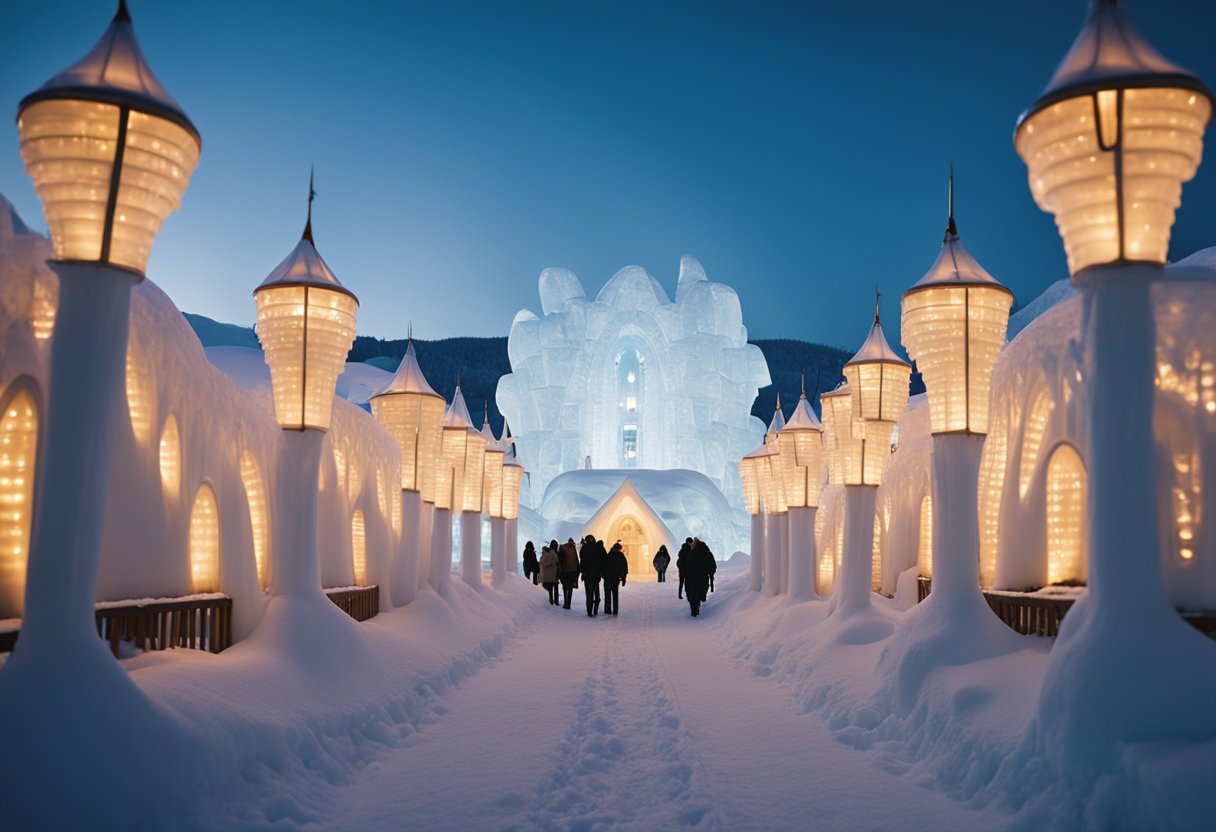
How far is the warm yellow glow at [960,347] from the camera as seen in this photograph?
31.1 ft

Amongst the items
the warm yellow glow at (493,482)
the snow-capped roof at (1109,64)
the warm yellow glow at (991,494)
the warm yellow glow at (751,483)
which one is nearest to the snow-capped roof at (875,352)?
the warm yellow glow at (991,494)

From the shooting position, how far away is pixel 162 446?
9.66 m

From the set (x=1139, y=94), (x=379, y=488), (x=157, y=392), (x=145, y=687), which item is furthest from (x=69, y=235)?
(x=379, y=488)

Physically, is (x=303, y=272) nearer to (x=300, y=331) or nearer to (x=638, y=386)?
(x=300, y=331)

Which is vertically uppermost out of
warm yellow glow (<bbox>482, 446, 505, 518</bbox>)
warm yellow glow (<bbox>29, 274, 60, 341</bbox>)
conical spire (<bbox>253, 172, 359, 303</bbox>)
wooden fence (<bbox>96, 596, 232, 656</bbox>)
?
conical spire (<bbox>253, 172, 359, 303</bbox>)

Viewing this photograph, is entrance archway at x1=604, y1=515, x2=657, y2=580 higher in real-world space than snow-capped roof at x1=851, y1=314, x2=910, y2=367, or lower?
lower

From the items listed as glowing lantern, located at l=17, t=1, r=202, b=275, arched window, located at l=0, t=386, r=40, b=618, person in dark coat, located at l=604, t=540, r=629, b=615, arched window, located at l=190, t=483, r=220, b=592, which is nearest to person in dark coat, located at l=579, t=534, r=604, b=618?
person in dark coat, located at l=604, t=540, r=629, b=615

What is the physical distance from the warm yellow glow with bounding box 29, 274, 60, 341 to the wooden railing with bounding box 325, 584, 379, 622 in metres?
6.08

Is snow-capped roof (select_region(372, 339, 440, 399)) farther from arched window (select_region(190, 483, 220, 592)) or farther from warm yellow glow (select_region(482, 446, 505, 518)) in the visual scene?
warm yellow glow (select_region(482, 446, 505, 518))

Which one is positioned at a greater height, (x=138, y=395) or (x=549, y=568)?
(x=138, y=395)

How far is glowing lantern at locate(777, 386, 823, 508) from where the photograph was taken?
18188 millimetres

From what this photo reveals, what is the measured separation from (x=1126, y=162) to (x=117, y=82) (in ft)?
21.2

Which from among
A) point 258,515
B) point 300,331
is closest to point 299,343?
point 300,331

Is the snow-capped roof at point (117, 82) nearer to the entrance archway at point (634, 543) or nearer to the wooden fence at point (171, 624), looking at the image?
the wooden fence at point (171, 624)
